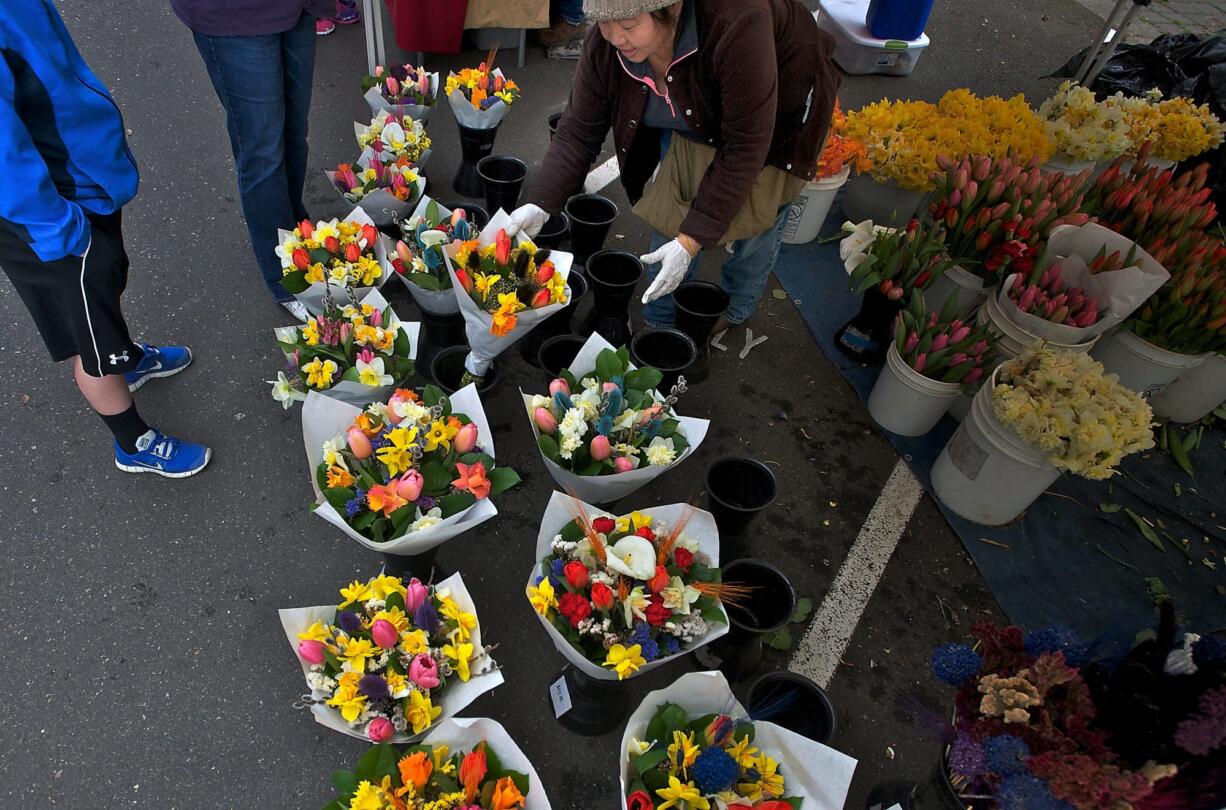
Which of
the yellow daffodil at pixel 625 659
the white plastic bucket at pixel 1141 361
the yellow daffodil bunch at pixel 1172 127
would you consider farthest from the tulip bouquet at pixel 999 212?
the yellow daffodil at pixel 625 659

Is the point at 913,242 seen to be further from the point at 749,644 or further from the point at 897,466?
the point at 749,644

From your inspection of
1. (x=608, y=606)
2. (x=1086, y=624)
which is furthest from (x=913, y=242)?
(x=608, y=606)

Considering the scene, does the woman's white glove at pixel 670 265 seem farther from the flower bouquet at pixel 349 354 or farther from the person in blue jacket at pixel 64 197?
the person in blue jacket at pixel 64 197

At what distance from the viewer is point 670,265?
7.16ft

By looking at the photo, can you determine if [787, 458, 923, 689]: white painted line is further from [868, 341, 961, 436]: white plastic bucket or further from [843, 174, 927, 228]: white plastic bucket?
[843, 174, 927, 228]: white plastic bucket

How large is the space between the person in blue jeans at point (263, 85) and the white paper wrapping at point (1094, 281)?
272cm

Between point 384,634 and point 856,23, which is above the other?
point 856,23

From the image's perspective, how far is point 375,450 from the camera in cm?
187

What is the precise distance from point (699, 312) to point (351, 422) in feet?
4.73

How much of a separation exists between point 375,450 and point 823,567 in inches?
61.5

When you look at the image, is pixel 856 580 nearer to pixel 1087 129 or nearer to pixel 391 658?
pixel 391 658

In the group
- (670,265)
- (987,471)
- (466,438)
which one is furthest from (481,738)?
(987,471)

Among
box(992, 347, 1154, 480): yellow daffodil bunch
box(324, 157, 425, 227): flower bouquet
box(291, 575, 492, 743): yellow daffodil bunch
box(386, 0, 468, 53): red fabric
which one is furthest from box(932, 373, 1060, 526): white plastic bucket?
box(386, 0, 468, 53): red fabric

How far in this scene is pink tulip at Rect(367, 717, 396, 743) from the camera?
1464 mm
